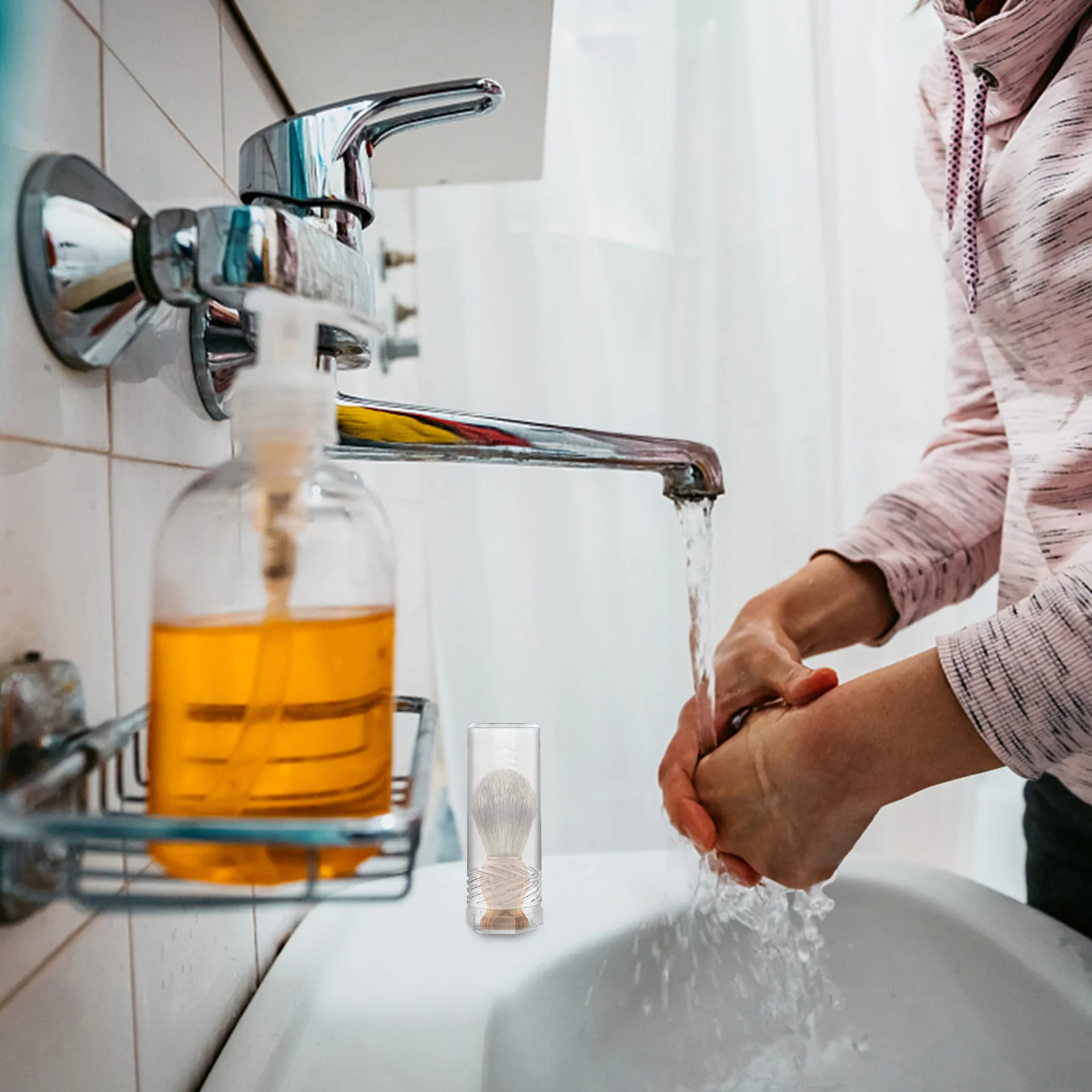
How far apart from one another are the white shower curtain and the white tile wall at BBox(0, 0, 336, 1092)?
0.47m

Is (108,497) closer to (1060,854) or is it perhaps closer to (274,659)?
(274,659)

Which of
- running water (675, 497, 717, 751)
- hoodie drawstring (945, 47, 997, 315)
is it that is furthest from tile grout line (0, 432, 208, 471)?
hoodie drawstring (945, 47, 997, 315)

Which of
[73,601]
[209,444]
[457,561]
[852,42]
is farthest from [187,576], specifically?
[852,42]

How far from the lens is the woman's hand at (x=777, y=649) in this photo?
1.77 ft

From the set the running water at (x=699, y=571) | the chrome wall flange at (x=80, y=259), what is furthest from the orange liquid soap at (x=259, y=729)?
the running water at (x=699, y=571)

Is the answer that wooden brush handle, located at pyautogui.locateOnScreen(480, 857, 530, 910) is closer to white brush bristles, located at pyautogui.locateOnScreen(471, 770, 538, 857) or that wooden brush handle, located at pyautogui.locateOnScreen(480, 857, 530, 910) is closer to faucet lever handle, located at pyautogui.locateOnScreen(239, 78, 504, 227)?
white brush bristles, located at pyautogui.locateOnScreen(471, 770, 538, 857)

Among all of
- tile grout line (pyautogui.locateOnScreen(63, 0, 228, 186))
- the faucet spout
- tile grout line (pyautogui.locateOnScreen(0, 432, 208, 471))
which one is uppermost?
tile grout line (pyautogui.locateOnScreen(63, 0, 228, 186))

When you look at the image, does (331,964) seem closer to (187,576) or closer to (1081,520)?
(187,576)

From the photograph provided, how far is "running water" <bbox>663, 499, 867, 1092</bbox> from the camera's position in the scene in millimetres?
525

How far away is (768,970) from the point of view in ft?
1.90

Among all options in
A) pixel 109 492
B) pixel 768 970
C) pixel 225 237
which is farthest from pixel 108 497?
pixel 768 970

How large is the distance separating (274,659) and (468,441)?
15 centimetres

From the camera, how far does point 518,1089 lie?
0.45 metres

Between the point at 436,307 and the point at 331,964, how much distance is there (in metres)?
0.61
